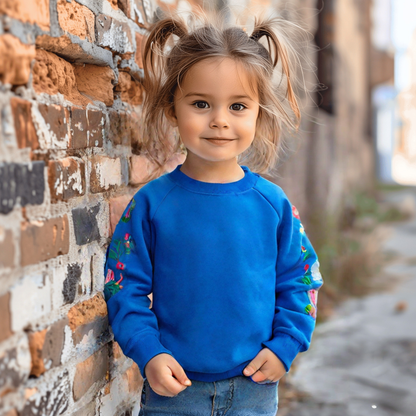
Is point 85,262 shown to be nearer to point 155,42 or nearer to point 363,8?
point 155,42

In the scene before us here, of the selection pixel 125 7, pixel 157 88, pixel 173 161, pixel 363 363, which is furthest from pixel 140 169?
pixel 363 363

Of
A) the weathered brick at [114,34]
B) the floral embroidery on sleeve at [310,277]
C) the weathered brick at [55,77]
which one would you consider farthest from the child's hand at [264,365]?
the weathered brick at [114,34]

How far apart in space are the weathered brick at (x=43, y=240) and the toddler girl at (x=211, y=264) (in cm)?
22

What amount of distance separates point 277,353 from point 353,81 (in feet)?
23.3

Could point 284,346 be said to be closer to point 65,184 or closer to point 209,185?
point 209,185

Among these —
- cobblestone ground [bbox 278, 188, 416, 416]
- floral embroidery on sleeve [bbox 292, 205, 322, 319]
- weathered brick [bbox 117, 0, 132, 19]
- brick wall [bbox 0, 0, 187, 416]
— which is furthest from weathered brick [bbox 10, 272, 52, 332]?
cobblestone ground [bbox 278, 188, 416, 416]

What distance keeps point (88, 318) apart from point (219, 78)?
70cm

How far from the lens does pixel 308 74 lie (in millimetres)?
4199

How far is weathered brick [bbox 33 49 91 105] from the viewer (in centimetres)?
112

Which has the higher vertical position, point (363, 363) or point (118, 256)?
point (118, 256)

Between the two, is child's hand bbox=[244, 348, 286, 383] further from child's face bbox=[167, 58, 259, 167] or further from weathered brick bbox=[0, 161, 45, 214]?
weathered brick bbox=[0, 161, 45, 214]

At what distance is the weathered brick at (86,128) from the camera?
4.08ft

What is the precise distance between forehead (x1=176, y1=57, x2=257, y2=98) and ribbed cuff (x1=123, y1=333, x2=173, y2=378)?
0.65 metres

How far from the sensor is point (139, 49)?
163cm
